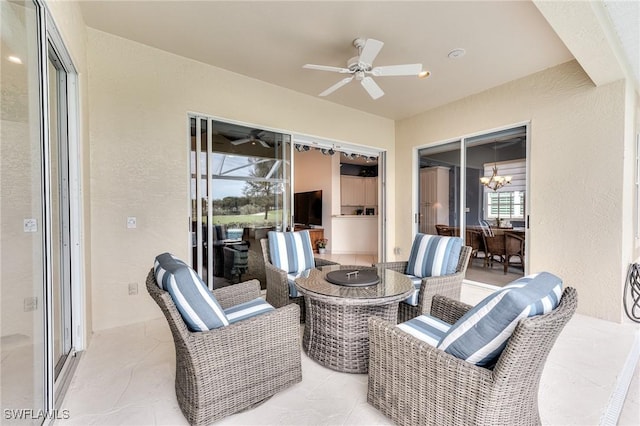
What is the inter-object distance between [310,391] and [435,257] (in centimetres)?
175

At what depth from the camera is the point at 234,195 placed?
3668 millimetres

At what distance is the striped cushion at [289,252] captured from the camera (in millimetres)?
3066

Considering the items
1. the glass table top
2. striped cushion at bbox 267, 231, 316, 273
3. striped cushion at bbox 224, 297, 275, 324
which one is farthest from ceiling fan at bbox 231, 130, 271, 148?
striped cushion at bbox 224, 297, 275, 324

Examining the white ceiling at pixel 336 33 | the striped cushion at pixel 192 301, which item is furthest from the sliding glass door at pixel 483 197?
the striped cushion at pixel 192 301

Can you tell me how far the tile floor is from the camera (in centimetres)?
162

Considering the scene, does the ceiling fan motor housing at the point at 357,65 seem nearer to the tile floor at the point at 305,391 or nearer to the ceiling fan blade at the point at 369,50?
the ceiling fan blade at the point at 369,50

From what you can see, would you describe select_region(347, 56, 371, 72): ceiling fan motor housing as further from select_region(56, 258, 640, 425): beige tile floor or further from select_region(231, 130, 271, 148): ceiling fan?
select_region(56, 258, 640, 425): beige tile floor

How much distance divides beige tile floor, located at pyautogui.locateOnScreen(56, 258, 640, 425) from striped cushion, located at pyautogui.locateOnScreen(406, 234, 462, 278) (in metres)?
1.03

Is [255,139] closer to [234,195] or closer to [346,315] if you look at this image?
[234,195]

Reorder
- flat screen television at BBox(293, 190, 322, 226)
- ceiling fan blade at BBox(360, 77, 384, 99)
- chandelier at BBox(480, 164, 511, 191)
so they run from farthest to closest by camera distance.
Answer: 1. flat screen television at BBox(293, 190, 322, 226)
2. chandelier at BBox(480, 164, 511, 191)
3. ceiling fan blade at BBox(360, 77, 384, 99)

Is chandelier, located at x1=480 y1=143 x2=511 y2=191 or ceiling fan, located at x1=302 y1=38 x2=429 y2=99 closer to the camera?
ceiling fan, located at x1=302 y1=38 x2=429 y2=99

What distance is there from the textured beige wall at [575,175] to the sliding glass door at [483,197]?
248mm

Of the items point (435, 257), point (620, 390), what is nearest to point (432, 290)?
point (435, 257)

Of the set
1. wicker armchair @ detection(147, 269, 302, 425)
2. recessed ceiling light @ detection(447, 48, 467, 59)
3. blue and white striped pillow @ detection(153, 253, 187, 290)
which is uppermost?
recessed ceiling light @ detection(447, 48, 467, 59)
